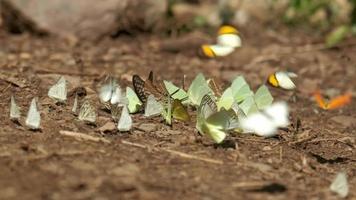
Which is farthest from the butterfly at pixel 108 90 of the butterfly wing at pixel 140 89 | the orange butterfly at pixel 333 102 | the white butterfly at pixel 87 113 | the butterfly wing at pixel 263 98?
the orange butterfly at pixel 333 102

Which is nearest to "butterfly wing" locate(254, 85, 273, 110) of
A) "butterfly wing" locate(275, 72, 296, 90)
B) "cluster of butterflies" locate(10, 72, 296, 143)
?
"cluster of butterflies" locate(10, 72, 296, 143)

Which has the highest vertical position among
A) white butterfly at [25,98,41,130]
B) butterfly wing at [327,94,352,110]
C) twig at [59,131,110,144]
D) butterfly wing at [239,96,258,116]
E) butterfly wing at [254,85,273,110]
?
butterfly wing at [327,94,352,110]

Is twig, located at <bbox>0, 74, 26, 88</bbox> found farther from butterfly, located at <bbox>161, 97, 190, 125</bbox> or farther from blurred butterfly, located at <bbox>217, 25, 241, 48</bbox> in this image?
blurred butterfly, located at <bbox>217, 25, 241, 48</bbox>

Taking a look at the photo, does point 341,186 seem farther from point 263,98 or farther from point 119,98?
point 119,98

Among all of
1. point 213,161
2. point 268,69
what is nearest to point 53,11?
point 268,69

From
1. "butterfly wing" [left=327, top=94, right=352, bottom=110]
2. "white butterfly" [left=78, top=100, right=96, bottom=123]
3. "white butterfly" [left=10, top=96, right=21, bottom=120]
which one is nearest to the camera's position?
"white butterfly" [left=10, top=96, right=21, bottom=120]

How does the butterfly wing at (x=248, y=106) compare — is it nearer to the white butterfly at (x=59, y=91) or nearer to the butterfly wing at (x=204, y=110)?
the butterfly wing at (x=204, y=110)

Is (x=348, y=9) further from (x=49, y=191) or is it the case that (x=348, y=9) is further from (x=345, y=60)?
(x=49, y=191)
